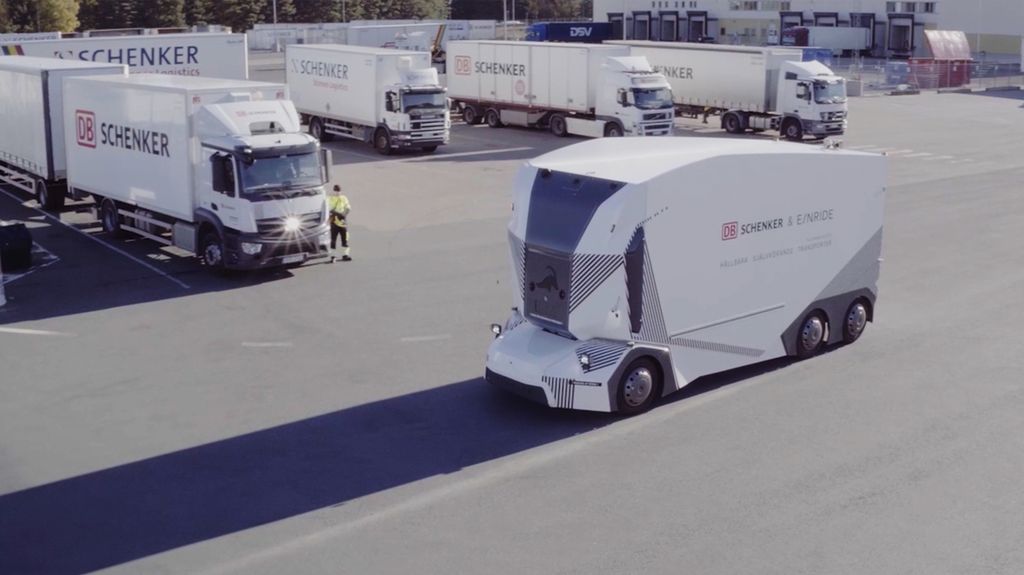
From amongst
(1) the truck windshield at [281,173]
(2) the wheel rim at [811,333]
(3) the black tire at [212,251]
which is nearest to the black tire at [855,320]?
(2) the wheel rim at [811,333]

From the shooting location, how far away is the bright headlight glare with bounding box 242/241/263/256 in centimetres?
2300

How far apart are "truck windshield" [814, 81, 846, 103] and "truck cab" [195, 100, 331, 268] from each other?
90.8 feet

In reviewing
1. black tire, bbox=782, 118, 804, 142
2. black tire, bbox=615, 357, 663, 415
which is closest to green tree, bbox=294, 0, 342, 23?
black tire, bbox=782, 118, 804, 142

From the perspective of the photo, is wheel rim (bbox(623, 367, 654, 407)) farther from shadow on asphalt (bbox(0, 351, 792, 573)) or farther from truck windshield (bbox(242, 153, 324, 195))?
truck windshield (bbox(242, 153, 324, 195))

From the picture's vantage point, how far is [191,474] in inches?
540

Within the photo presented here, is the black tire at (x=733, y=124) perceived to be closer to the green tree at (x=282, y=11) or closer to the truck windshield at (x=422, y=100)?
the truck windshield at (x=422, y=100)

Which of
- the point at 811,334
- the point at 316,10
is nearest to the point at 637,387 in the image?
the point at 811,334

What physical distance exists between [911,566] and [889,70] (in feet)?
221

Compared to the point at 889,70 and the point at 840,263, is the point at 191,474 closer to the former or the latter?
the point at 840,263

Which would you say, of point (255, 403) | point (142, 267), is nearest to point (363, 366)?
point (255, 403)

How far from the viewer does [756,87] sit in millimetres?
48500

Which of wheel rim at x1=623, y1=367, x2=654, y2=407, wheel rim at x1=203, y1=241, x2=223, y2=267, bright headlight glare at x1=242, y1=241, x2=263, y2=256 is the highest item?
bright headlight glare at x1=242, y1=241, x2=263, y2=256

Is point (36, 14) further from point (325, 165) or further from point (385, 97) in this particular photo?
point (325, 165)

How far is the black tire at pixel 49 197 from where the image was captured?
30922 mm
